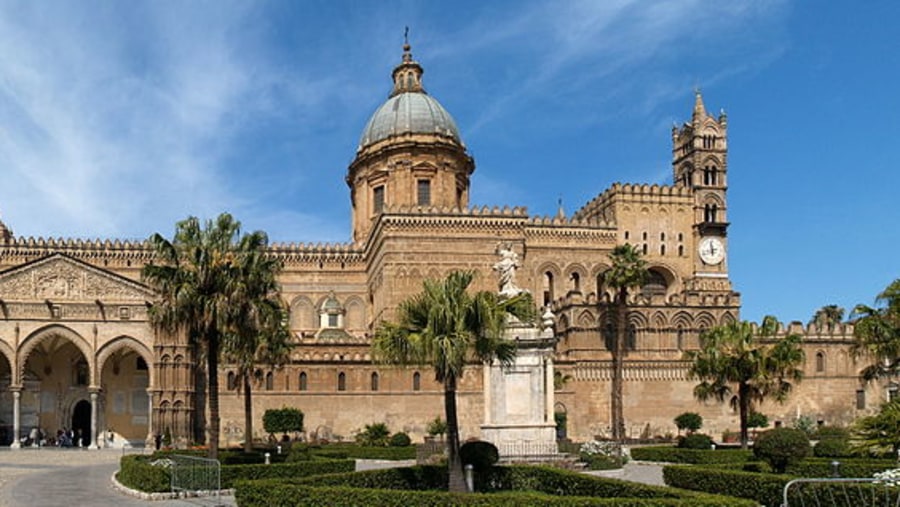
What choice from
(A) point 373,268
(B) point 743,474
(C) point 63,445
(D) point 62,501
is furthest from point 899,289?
(C) point 63,445

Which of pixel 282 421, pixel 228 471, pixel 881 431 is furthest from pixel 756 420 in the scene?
pixel 881 431

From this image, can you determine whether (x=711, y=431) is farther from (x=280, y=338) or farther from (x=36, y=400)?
(x=36, y=400)

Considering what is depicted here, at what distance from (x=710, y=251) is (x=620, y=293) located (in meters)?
14.0

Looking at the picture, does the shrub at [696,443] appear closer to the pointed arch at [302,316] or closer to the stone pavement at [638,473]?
the stone pavement at [638,473]

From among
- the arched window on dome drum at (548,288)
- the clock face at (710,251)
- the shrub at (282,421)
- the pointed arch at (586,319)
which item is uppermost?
the clock face at (710,251)

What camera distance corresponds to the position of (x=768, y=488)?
21.2m

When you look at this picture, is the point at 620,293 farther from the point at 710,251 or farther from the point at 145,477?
the point at 145,477

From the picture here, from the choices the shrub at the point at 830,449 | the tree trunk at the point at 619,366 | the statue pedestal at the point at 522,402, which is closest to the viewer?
the statue pedestal at the point at 522,402

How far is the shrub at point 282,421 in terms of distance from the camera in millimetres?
48812

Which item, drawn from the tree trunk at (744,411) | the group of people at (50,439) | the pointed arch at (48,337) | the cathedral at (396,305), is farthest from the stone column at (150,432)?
the tree trunk at (744,411)

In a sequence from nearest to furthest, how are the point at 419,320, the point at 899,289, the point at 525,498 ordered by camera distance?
the point at 525,498
the point at 419,320
the point at 899,289

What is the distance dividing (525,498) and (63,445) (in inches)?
1541

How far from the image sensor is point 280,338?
38438 mm

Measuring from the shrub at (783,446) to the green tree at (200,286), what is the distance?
48.5 ft
